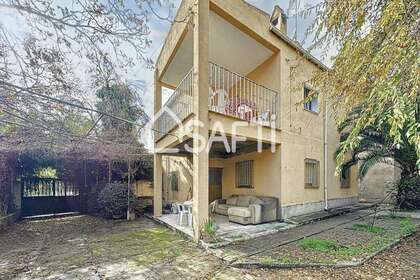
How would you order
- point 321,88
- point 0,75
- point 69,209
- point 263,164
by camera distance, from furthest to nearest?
point 69,209
point 263,164
point 321,88
point 0,75

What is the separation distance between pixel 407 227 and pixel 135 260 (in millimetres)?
8383

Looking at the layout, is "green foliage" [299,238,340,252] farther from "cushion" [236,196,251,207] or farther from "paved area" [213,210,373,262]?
"cushion" [236,196,251,207]

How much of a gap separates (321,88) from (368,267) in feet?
13.0

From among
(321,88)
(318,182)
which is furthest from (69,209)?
(321,88)

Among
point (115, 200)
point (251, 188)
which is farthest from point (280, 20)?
point (115, 200)

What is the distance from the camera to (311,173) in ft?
37.4

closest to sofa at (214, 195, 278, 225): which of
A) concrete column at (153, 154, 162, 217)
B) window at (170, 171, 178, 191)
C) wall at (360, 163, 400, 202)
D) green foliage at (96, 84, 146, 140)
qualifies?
concrete column at (153, 154, 162, 217)

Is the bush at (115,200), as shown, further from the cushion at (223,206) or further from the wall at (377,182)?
the wall at (377,182)

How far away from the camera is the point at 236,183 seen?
11945mm

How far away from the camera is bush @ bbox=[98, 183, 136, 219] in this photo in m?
11.3

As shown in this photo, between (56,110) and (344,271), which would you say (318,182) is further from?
(56,110)

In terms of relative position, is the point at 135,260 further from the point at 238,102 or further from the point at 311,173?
the point at 311,173

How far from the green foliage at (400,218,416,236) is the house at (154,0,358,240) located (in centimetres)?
319

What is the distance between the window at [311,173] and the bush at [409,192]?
11.2ft
